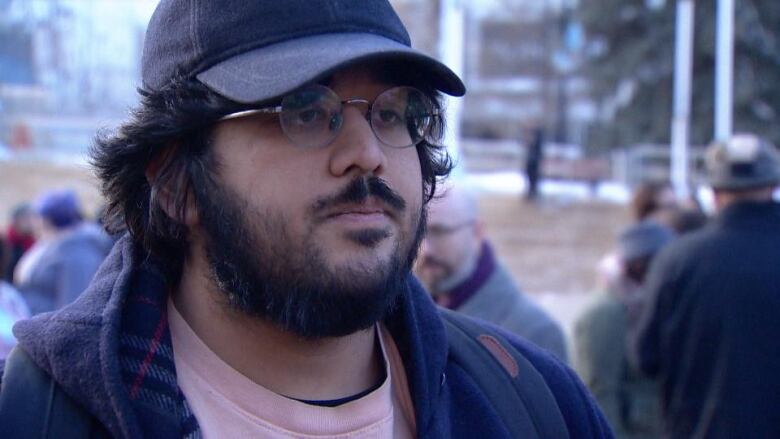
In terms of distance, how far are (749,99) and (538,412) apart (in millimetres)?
20821

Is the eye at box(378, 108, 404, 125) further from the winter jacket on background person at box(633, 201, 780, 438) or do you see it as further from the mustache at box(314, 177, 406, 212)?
the winter jacket on background person at box(633, 201, 780, 438)

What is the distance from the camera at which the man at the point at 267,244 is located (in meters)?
1.58

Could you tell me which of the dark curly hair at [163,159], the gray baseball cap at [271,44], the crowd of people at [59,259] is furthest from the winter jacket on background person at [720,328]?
the crowd of people at [59,259]

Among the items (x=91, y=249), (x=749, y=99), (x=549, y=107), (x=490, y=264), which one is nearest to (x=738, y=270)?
(x=490, y=264)

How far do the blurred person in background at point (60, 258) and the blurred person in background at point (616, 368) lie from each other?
2886mm

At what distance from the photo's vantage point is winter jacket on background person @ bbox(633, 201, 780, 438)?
376 cm

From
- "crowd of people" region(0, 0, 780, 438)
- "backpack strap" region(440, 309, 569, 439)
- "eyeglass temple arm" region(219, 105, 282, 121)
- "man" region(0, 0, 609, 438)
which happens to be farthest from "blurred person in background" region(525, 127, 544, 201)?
"eyeglass temple arm" region(219, 105, 282, 121)

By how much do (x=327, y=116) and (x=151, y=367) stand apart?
52cm

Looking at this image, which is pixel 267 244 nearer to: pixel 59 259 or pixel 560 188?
pixel 59 259

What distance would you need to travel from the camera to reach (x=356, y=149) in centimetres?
162

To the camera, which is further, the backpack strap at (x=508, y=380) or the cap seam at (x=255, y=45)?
the backpack strap at (x=508, y=380)

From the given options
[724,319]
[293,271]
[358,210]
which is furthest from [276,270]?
[724,319]

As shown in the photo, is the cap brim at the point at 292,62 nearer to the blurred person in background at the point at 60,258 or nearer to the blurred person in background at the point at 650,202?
the blurred person in background at the point at 60,258

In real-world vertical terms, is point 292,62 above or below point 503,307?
above
